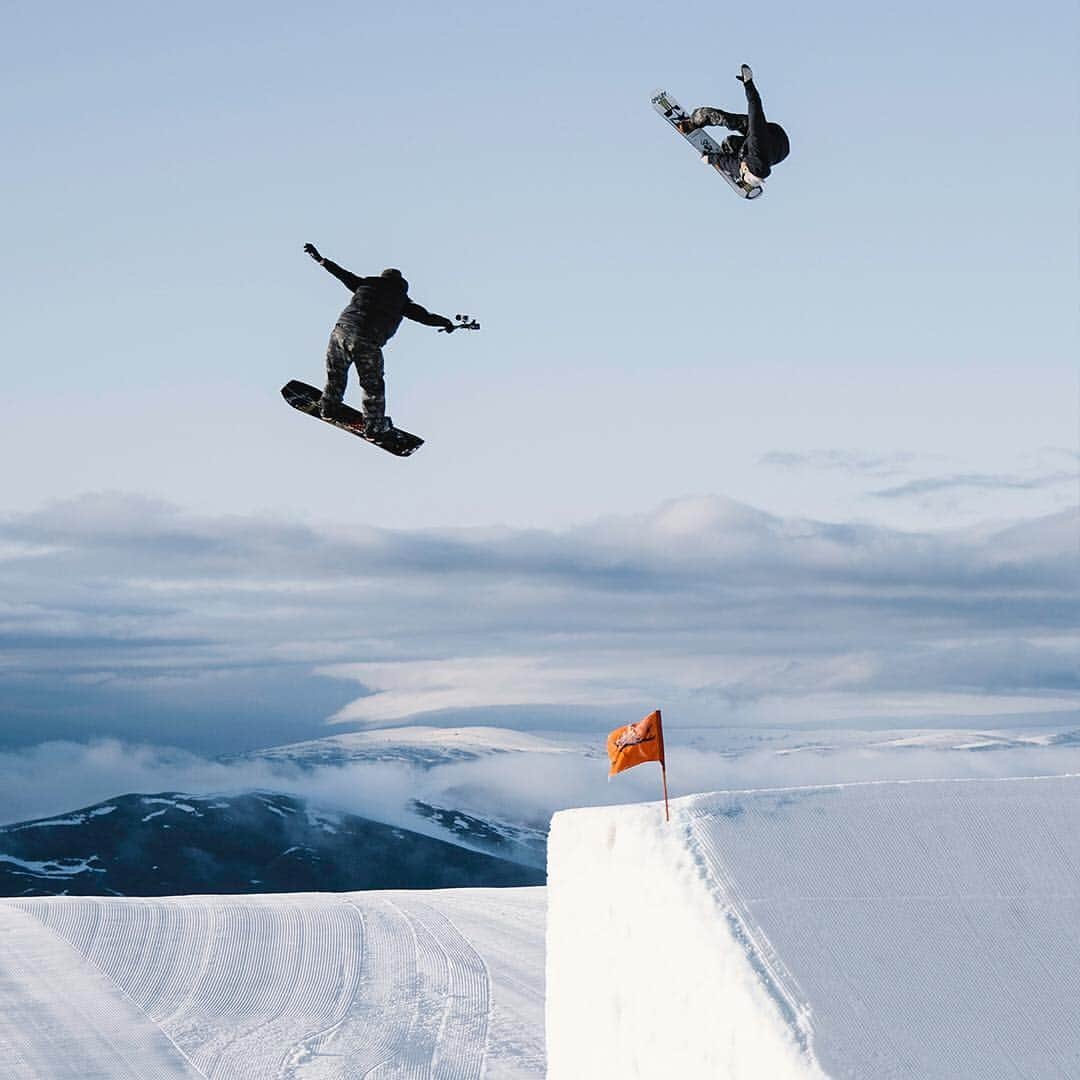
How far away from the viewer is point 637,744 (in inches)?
804

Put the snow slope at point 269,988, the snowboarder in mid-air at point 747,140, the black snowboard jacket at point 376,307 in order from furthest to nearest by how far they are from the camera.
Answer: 1. the snow slope at point 269,988
2. the black snowboard jacket at point 376,307
3. the snowboarder in mid-air at point 747,140

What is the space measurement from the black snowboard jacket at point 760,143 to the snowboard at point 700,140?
1.49ft

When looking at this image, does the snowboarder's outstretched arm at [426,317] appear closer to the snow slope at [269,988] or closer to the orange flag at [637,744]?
the orange flag at [637,744]

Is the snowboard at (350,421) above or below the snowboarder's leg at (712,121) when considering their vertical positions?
below

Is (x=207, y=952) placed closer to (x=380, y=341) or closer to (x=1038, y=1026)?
(x=380, y=341)

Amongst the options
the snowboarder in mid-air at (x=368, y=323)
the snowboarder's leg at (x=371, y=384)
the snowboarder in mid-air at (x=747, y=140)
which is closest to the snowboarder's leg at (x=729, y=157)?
the snowboarder in mid-air at (x=747, y=140)

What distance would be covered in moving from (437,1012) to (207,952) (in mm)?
7650

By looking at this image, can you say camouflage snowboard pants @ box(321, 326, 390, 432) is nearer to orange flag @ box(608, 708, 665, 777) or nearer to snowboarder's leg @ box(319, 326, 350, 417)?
snowboarder's leg @ box(319, 326, 350, 417)

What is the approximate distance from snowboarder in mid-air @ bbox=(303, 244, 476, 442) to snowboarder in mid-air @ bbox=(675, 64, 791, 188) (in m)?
4.73

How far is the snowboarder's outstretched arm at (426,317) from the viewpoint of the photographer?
985 inches

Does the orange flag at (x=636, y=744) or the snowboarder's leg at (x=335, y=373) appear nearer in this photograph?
the orange flag at (x=636, y=744)

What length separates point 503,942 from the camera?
45.7 meters

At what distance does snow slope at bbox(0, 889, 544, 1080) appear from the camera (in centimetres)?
3609

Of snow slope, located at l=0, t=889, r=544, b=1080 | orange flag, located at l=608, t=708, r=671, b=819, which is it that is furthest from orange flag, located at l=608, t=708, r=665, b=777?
snow slope, located at l=0, t=889, r=544, b=1080
